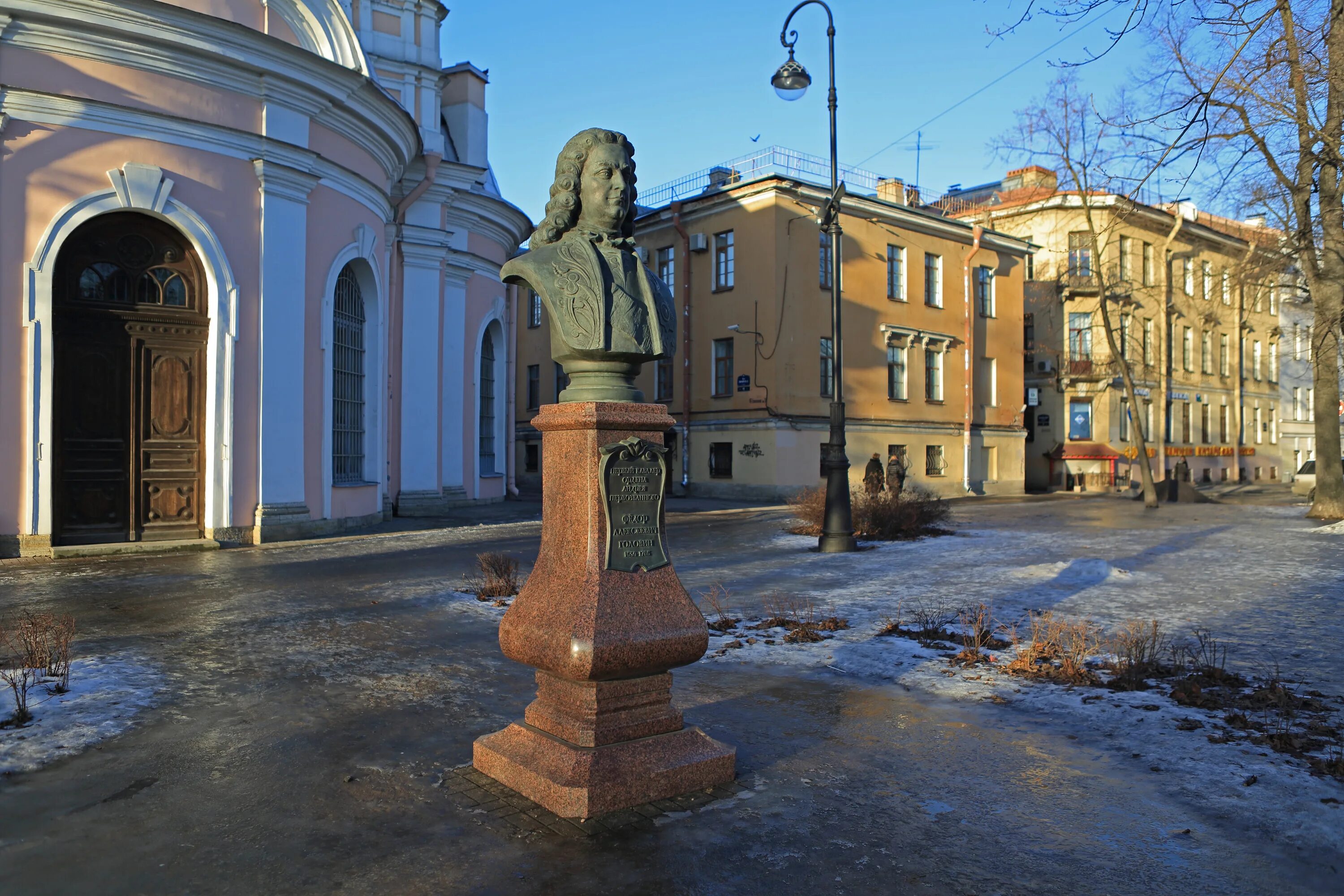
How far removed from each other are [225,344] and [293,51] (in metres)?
4.31

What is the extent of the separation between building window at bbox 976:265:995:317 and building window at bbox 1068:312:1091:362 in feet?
18.1

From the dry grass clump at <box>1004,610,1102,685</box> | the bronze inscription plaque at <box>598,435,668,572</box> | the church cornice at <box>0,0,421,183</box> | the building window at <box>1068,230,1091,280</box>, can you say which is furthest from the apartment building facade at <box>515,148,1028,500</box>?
the bronze inscription plaque at <box>598,435,668,572</box>

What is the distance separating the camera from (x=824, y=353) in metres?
27.8

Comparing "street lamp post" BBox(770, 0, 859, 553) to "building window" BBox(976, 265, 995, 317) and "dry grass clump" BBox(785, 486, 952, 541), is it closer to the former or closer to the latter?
"dry grass clump" BBox(785, 486, 952, 541)

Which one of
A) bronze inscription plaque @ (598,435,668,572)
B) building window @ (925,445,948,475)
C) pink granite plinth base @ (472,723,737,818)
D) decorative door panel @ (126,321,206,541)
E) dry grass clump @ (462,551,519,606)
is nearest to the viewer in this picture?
pink granite plinth base @ (472,723,737,818)

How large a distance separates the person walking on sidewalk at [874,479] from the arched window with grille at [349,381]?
884 centimetres

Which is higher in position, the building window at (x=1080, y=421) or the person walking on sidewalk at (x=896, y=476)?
the building window at (x=1080, y=421)

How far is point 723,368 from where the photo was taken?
2838 cm

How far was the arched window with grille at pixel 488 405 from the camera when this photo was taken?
22.8 meters

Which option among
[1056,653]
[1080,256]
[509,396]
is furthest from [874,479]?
[1080,256]

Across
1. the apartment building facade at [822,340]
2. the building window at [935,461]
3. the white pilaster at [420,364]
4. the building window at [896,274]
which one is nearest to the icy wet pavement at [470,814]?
the white pilaster at [420,364]

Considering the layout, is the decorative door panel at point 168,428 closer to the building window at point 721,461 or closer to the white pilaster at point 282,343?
the white pilaster at point 282,343

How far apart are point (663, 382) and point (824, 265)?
653 centimetres

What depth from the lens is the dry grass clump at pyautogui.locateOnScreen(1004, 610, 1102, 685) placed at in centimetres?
579
